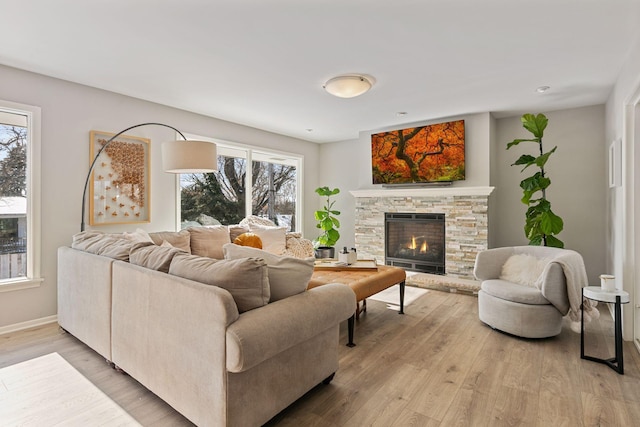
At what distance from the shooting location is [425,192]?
5.22 m

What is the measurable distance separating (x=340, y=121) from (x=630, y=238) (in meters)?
3.71

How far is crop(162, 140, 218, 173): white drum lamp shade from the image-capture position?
3008mm

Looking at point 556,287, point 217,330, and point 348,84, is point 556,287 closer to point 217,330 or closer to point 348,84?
point 348,84

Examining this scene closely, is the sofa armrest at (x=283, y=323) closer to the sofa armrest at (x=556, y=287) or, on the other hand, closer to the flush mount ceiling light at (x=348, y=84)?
the sofa armrest at (x=556, y=287)

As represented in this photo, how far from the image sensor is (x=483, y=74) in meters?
3.35

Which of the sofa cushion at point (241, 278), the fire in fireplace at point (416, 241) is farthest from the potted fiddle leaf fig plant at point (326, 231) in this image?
the sofa cushion at point (241, 278)

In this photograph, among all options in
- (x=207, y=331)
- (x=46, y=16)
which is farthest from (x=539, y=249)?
(x=46, y=16)

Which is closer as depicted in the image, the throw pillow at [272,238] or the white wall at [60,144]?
the white wall at [60,144]

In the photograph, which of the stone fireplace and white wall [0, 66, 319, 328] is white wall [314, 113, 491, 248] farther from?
white wall [0, 66, 319, 328]

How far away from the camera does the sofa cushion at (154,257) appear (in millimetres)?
2086

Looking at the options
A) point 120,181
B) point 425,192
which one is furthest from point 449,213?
point 120,181

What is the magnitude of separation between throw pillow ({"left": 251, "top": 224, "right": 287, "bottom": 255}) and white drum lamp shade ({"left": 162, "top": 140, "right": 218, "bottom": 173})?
6.10ft

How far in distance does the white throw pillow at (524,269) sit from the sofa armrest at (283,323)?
1998 mm

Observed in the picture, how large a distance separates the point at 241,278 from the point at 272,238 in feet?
10.2
